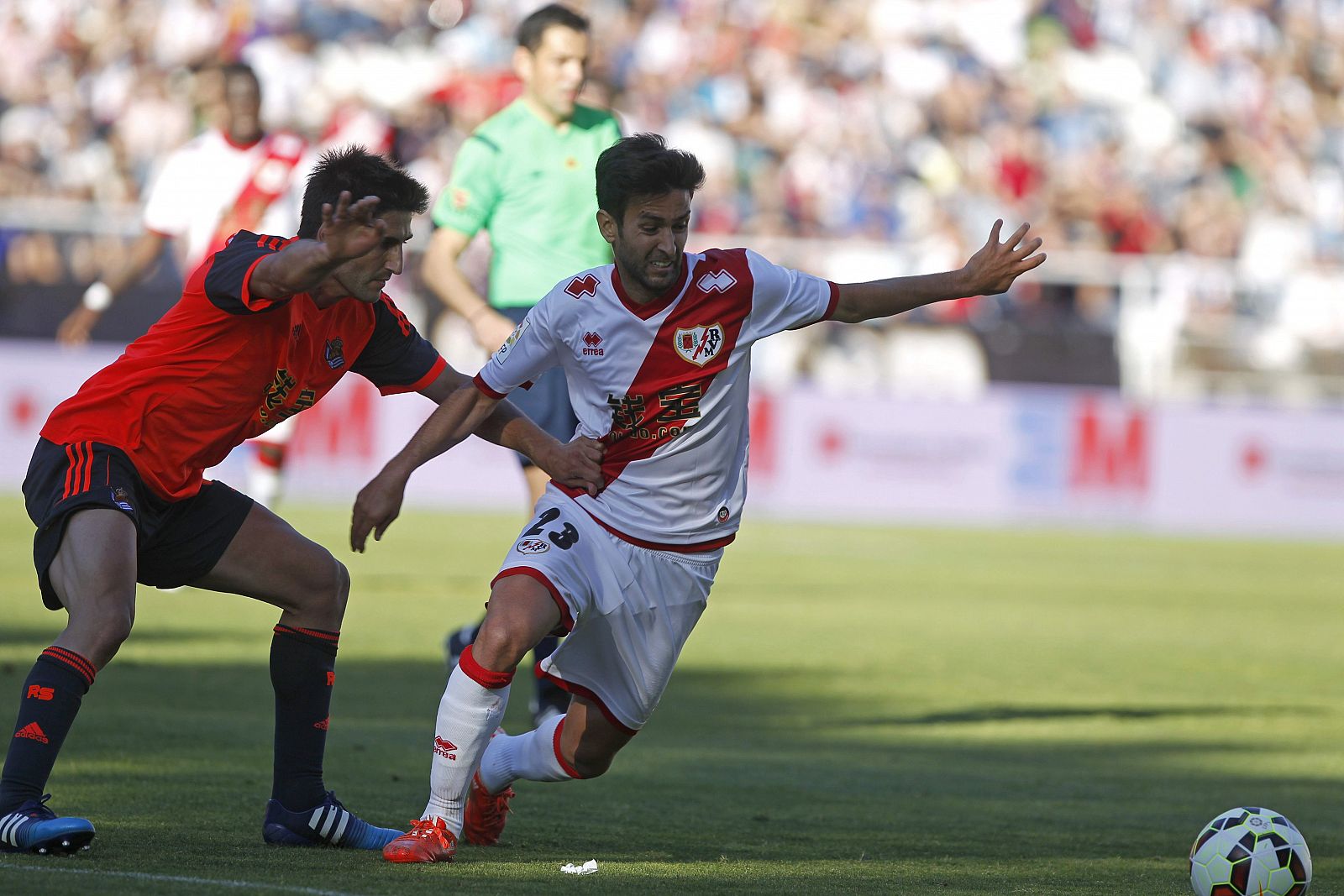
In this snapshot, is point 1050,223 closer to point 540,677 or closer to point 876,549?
point 876,549

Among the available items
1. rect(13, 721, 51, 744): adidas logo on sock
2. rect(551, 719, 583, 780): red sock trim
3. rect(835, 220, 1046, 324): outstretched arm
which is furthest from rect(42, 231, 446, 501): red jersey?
rect(835, 220, 1046, 324): outstretched arm

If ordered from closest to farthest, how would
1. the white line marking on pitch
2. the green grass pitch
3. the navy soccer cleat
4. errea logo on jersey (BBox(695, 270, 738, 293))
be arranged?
1. the white line marking on pitch
2. the green grass pitch
3. errea logo on jersey (BBox(695, 270, 738, 293))
4. the navy soccer cleat

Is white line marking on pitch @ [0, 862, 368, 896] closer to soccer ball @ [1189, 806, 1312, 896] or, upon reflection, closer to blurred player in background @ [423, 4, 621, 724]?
soccer ball @ [1189, 806, 1312, 896]

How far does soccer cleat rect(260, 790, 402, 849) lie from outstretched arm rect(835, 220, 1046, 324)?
197 centimetres

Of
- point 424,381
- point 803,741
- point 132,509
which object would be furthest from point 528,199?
point 132,509

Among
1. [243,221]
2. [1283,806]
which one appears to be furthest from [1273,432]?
[1283,806]

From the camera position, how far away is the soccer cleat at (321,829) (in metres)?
5.36

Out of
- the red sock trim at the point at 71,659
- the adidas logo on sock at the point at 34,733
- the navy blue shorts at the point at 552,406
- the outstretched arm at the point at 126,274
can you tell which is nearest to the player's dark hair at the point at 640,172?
the red sock trim at the point at 71,659

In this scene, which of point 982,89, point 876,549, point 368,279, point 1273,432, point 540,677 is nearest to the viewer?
point 368,279

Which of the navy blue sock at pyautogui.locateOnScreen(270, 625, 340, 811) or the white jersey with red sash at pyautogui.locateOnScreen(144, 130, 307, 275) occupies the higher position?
the white jersey with red sash at pyautogui.locateOnScreen(144, 130, 307, 275)

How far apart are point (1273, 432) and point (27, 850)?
17420mm

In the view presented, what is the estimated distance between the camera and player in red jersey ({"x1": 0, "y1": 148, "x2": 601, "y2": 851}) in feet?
16.2

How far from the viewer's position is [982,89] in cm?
2588

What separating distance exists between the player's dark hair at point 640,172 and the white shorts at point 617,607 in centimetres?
90
